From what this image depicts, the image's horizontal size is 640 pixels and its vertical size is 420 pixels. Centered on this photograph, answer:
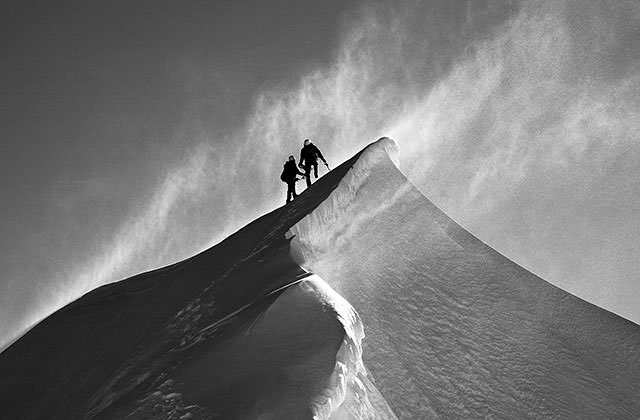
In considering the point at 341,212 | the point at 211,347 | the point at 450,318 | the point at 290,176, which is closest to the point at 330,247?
the point at 341,212

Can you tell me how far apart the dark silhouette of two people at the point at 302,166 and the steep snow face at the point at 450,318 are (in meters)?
3.67

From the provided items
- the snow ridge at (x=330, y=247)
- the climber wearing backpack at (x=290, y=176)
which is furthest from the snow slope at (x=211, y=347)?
the climber wearing backpack at (x=290, y=176)

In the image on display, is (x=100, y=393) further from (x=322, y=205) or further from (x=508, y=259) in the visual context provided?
(x=508, y=259)

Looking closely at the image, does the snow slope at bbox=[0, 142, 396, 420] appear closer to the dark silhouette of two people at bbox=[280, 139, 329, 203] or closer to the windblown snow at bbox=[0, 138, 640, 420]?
the windblown snow at bbox=[0, 138, 640, 420]

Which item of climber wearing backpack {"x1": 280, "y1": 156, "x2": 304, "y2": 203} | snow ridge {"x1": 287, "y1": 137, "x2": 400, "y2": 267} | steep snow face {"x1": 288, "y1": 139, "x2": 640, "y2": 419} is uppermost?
Result: climber wearing backpack {"x1": 280, "y1": 156, "x2": 304, "y2": 203}

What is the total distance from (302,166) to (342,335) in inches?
401

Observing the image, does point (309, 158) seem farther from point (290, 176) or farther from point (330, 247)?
point (330, 247)

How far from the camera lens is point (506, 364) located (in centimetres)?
786

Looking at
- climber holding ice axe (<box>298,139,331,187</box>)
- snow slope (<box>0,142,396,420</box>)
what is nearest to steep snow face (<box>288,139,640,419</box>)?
snow slope (<box>0,142,396,420</box>)

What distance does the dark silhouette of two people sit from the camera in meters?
15.2

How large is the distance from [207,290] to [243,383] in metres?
3.92

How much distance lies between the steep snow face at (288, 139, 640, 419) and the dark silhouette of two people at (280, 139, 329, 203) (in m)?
3.67

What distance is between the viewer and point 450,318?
8.53 m

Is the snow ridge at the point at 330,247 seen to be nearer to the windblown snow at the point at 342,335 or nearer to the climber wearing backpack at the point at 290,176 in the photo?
the windblown snow at the point at 342,335
